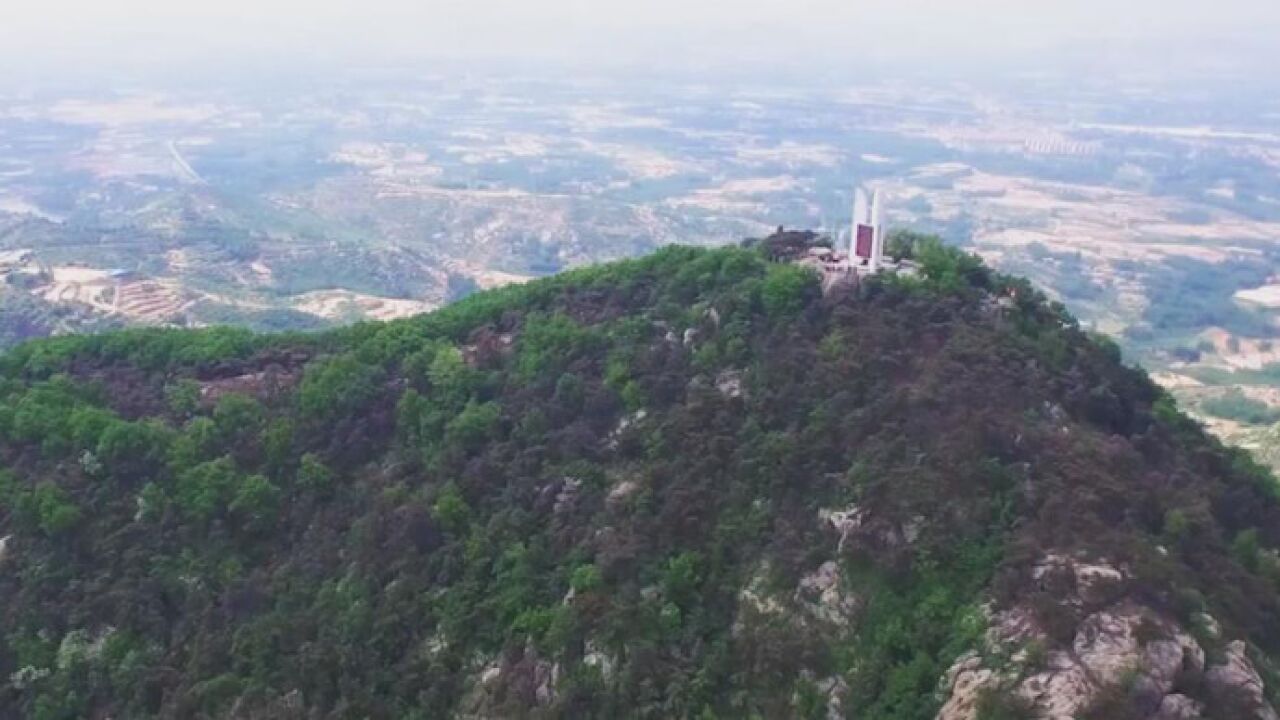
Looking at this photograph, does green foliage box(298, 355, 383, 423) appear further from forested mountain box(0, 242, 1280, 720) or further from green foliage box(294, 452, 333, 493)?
green foliage box(294, 452, 333, 493)

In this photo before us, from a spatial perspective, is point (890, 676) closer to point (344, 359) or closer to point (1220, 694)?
point (1220, 694)

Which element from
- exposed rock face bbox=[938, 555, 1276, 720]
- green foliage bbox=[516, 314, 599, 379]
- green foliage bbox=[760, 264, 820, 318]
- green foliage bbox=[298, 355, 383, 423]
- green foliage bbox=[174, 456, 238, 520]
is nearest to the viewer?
exposed rock face bbox=[938, 555, 1276, 720]

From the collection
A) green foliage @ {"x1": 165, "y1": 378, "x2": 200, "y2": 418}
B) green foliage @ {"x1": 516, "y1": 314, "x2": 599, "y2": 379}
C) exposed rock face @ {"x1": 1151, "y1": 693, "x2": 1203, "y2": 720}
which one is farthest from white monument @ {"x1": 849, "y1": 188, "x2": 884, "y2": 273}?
green foliage @ {"x1": 165, "y1": 378, "x2": 200, "y2": 418}

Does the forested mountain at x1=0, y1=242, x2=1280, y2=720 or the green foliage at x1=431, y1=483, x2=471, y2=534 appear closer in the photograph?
the forested mountain at x1=0, y1=242, x2=1280, y2=720

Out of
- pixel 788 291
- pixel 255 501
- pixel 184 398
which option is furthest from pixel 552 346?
pixel 184 398

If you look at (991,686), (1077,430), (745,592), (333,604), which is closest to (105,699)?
(333,604)

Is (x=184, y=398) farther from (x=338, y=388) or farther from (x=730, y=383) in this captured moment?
(x=730, y=383)

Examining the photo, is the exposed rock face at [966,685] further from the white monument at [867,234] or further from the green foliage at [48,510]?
the green foliage at [48,510]
